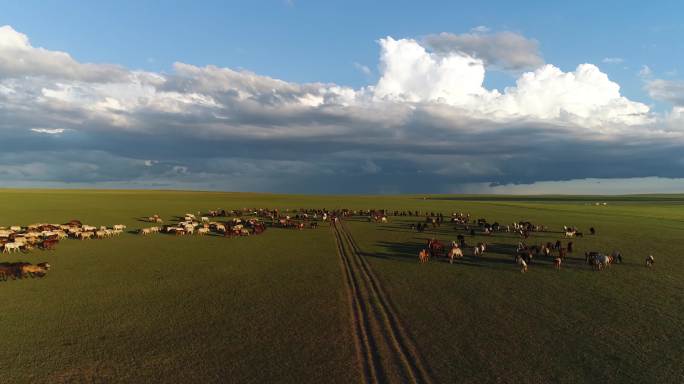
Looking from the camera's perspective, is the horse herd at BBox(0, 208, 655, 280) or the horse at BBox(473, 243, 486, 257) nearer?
the horse herd at BBox(0, 208, 655, 280)

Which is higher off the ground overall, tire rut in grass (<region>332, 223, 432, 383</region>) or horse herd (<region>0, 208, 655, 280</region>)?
horse herd (<region>0, 208, 655, 280</region>)

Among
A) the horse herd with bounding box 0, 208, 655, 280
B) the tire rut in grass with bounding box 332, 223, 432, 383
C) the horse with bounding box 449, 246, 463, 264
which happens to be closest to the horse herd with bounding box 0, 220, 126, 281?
the horse herd with bounding box 0, 208, 655, 280

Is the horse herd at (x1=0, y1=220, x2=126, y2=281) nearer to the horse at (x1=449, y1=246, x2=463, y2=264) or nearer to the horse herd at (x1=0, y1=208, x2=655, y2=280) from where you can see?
the horse herd at (x1=0, y1=208, x2=655, y2=280)

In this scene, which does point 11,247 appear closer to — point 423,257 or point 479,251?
point 423,257

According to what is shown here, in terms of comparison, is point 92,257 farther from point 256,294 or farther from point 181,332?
point 181,332

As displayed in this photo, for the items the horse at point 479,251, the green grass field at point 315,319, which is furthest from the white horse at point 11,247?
the horse at point 479,251

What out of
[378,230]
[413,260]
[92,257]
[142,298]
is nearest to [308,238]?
[378,230]
